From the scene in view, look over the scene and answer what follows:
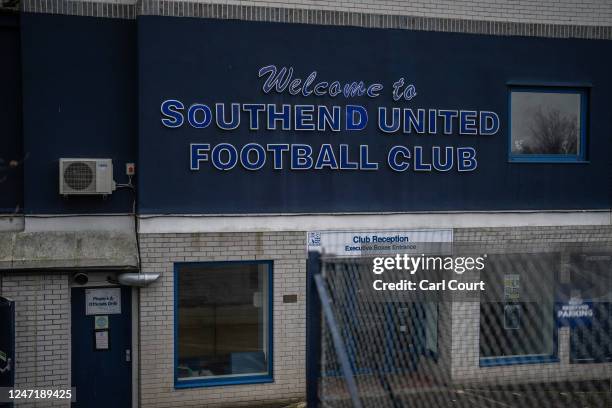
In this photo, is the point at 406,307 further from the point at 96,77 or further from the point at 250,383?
the point at 96,77

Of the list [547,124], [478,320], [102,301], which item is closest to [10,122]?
[102,301]

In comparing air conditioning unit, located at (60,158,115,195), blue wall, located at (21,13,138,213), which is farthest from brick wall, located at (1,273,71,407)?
air conditioning unit, located at (60,158,115,195)

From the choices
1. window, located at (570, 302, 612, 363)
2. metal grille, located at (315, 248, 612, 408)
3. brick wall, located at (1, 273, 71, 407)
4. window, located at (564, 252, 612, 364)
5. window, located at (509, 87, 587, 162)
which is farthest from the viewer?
window, located at (509, 87, 587, 162)

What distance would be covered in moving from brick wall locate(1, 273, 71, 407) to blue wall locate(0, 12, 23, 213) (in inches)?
48.8

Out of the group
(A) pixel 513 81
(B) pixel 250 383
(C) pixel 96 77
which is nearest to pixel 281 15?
(C) pixel 96 77

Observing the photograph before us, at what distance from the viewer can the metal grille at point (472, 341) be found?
617 cm

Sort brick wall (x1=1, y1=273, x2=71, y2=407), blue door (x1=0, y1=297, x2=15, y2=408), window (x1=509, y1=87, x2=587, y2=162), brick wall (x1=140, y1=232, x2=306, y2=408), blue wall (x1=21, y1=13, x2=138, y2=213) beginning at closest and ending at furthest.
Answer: blue door (x1=0, y1=297, x2=15, y2=408) → brick wall (x1=1, y1=273, x2=71, y2=407) → blue wall (x1=21, y1=13, x2=138, y2=213) → brick wall (x1=140, y1=232, x2=306, y2=408) → window (x1=509, y1=87, x2=587, y2=162)

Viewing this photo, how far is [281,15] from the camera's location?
11352mm

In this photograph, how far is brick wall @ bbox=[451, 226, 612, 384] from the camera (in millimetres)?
9391

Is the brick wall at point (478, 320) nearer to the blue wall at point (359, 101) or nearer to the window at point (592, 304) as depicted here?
the window at point (592, 304)

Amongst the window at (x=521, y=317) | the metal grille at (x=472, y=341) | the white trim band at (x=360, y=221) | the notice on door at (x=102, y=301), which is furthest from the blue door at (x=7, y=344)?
the window at (x=521, y=317)

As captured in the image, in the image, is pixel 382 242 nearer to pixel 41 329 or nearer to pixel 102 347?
pixel 102 347

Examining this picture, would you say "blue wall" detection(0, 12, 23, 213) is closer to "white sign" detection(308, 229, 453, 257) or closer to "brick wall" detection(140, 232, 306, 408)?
"brick wall" detection(140, 232, 306, 408)

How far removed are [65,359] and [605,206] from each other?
9.72 metres
